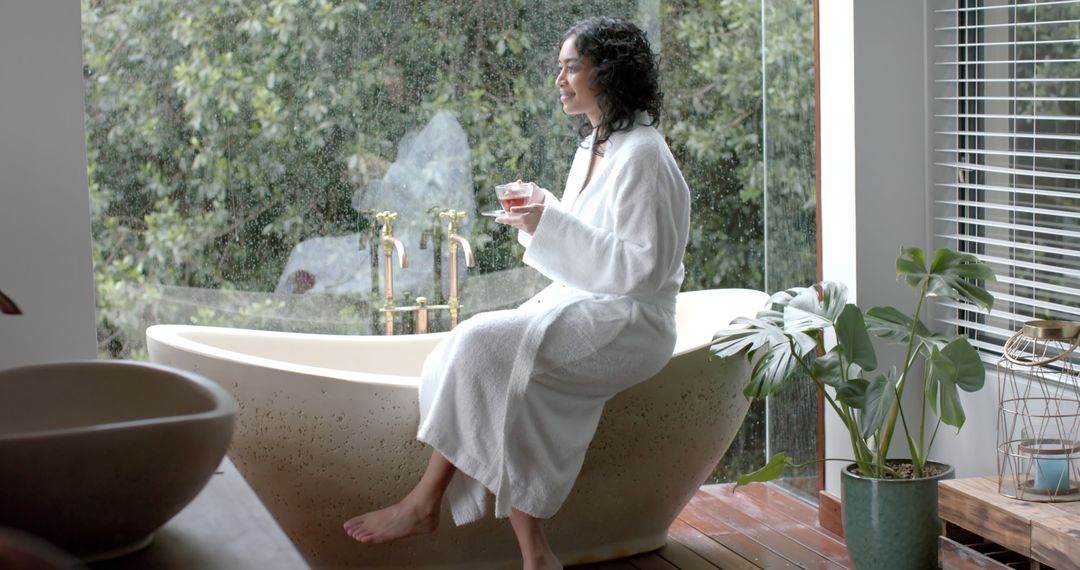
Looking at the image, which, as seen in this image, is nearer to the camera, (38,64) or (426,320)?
(38,64)

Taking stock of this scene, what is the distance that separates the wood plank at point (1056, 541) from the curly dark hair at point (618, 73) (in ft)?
4.63

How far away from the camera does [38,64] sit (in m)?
2.71

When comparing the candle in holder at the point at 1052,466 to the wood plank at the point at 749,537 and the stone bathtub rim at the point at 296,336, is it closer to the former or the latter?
the wood plank at the point at 749,537

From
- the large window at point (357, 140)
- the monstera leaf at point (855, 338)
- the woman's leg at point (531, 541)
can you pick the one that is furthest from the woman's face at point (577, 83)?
the woman's leg at point (531, 541)

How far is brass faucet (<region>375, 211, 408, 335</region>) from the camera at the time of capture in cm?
373

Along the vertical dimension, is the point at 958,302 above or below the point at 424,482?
above

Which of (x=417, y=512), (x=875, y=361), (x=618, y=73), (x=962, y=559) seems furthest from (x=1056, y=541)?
(x=618, y=73)

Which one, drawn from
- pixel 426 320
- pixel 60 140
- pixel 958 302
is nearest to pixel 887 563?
pixel 958 302

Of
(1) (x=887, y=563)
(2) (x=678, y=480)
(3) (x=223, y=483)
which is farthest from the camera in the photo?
(2) (x=678, y=480)

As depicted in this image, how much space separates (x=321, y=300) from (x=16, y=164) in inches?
47.0

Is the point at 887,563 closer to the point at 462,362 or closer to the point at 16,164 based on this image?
the point at 462,362

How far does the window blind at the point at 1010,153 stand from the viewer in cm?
293

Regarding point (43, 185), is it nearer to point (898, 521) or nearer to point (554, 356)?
point (554, 356)

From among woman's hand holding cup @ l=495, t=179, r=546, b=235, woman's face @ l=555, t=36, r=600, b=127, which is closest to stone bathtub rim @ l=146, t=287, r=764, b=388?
woman's hand holding cup @ l=495, t=179, r=546, b=235
